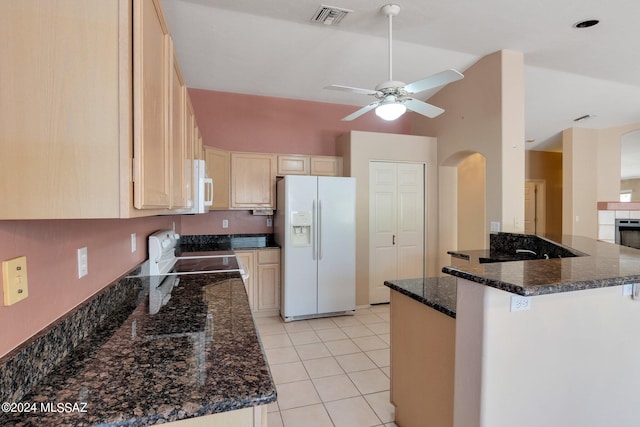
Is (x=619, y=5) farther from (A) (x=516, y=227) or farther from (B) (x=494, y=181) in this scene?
(A) (x=516, y=227)

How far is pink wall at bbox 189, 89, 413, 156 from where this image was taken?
4238 millimetres

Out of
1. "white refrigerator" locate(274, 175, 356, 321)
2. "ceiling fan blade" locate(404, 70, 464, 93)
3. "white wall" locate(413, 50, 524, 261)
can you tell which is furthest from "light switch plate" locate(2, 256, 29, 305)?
"white wall" locate(413, 50, 524, 261)

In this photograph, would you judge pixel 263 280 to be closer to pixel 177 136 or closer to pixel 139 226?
pixel 139 226

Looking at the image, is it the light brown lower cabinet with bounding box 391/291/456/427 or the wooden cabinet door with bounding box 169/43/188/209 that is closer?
the wooden cabinet door with bounding box 169/43/188/209

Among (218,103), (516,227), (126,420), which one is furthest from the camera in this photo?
(218,103)

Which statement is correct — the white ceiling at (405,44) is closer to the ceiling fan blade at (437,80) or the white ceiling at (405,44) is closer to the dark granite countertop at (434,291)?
the ceiling fan blade at (437,80)

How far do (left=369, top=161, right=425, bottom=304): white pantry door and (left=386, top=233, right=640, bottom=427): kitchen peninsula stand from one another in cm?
286

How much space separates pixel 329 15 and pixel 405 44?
1.04 meters

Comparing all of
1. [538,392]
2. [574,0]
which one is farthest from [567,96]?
→ [538,392]

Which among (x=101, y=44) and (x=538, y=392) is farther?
(x=538, y=392)

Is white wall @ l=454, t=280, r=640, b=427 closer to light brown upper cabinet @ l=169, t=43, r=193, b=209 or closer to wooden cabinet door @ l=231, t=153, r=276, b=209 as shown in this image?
light brown upper cabinet @ l=169, t=43, r=193, b=209

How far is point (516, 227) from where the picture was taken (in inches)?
136

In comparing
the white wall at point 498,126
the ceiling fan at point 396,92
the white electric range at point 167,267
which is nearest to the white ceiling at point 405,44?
the white wall at point 498,126

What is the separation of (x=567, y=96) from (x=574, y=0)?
2403mm
